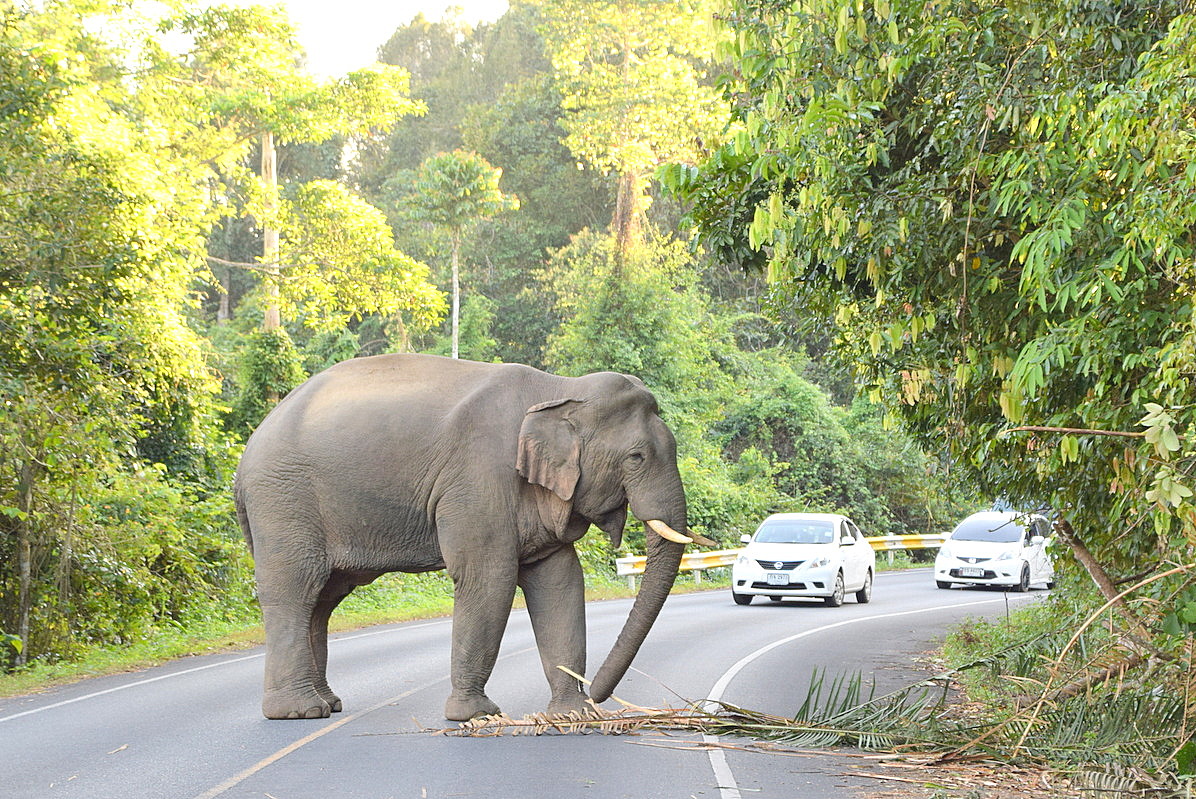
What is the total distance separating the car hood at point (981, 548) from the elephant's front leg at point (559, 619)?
21.0 metres

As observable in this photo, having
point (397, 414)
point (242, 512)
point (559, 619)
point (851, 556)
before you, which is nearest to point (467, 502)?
point (397, 414)

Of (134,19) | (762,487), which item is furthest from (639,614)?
(762,487)

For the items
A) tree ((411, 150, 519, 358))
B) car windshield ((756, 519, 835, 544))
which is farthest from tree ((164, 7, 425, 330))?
car windshield ((756, 519, 835, 544))

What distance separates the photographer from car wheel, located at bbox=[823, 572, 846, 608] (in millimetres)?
24922

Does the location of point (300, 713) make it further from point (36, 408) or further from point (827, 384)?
point (827, 384)

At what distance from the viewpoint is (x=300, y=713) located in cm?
1055

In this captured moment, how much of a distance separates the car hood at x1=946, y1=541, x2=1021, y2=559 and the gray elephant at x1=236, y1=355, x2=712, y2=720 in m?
20.7

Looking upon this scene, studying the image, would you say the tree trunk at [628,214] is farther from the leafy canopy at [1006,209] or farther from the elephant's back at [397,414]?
the elephant's back at [397,414]

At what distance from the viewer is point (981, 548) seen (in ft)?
99.0

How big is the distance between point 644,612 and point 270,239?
80.9ft

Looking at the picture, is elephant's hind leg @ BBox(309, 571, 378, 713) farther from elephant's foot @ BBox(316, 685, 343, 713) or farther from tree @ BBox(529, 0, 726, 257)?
tree @ BBox(529, 0, 726, 257)

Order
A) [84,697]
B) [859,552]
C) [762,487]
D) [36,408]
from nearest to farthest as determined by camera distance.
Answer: [84,697] → [36,408] → [859,552] → [762,487]

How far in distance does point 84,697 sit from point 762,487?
2816 centimetres

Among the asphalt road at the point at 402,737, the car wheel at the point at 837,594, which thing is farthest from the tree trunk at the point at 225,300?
the asphalt road at the point at 402,737
